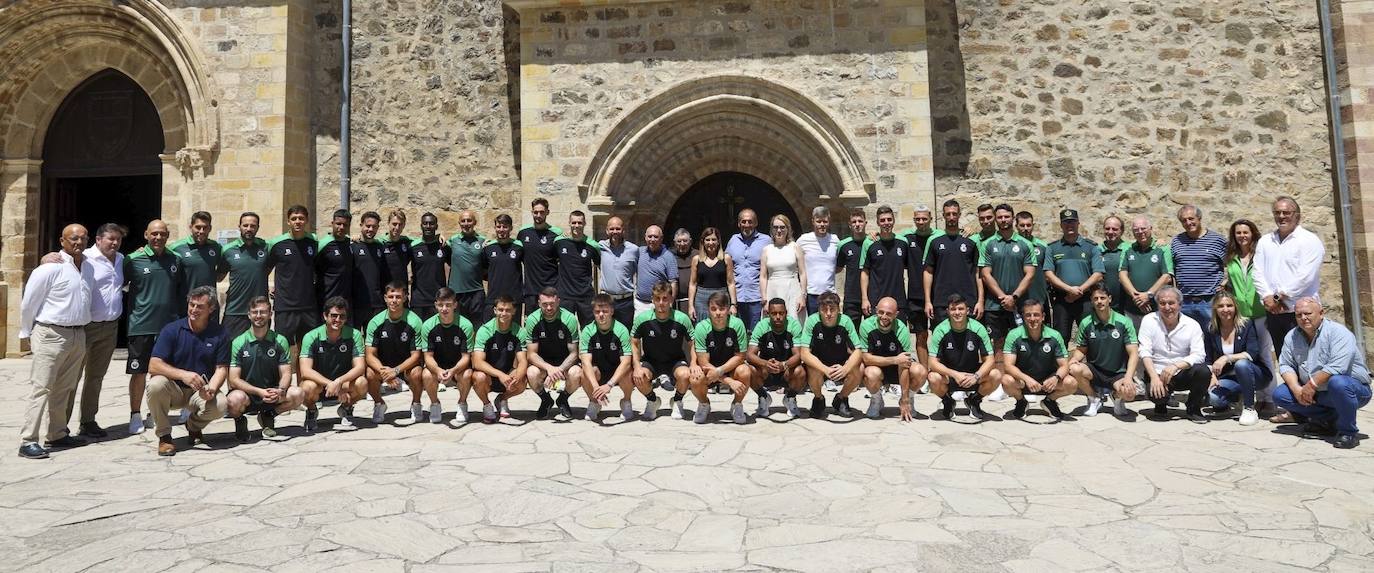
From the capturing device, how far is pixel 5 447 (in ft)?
16.1

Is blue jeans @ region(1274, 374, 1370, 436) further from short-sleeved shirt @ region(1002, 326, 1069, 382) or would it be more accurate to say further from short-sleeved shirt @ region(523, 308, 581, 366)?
short-sleeved shirt @ region(523, 308, 581, 366)

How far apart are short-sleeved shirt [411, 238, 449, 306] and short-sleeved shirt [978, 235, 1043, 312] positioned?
464cm

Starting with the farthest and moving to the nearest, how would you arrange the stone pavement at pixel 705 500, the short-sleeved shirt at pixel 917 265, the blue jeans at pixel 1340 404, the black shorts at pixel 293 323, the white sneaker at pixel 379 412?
1. the short-sleeved shirt at pixel 917 265
2. the black shorts at pixel 293 323
3. the white sneaker at pixel 379 412
4. the blue jeans at pixel 1340 404
5. the stone pavement at pixel 705 500

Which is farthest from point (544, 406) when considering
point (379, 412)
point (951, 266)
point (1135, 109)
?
point (1135, 109)

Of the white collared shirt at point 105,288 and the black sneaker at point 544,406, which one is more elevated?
the white collared shirt at point 105,288

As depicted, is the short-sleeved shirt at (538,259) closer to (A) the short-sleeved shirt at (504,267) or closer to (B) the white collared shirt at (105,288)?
(A) the short-sleeved shirt at (504,267)

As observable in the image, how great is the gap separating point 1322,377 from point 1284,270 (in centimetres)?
104

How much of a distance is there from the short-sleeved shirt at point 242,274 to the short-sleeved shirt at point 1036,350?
5.72 m

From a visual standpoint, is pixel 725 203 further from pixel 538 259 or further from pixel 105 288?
pixel 105 288

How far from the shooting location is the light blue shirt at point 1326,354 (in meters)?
4.69

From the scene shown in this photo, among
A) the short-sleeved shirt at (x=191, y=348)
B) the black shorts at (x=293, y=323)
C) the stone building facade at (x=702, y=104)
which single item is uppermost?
the stone building facade at (x=702, y=104)

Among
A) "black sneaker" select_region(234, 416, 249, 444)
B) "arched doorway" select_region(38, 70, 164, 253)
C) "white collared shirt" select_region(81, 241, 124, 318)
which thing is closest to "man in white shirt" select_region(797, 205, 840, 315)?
"black sneaker" select_region(234, 416, 249, 444)

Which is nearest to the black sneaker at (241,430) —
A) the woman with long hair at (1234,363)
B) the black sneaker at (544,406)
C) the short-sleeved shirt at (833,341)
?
the black sneaker at (544,406)

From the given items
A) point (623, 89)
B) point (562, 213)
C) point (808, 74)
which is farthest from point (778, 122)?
point (562, 213)
